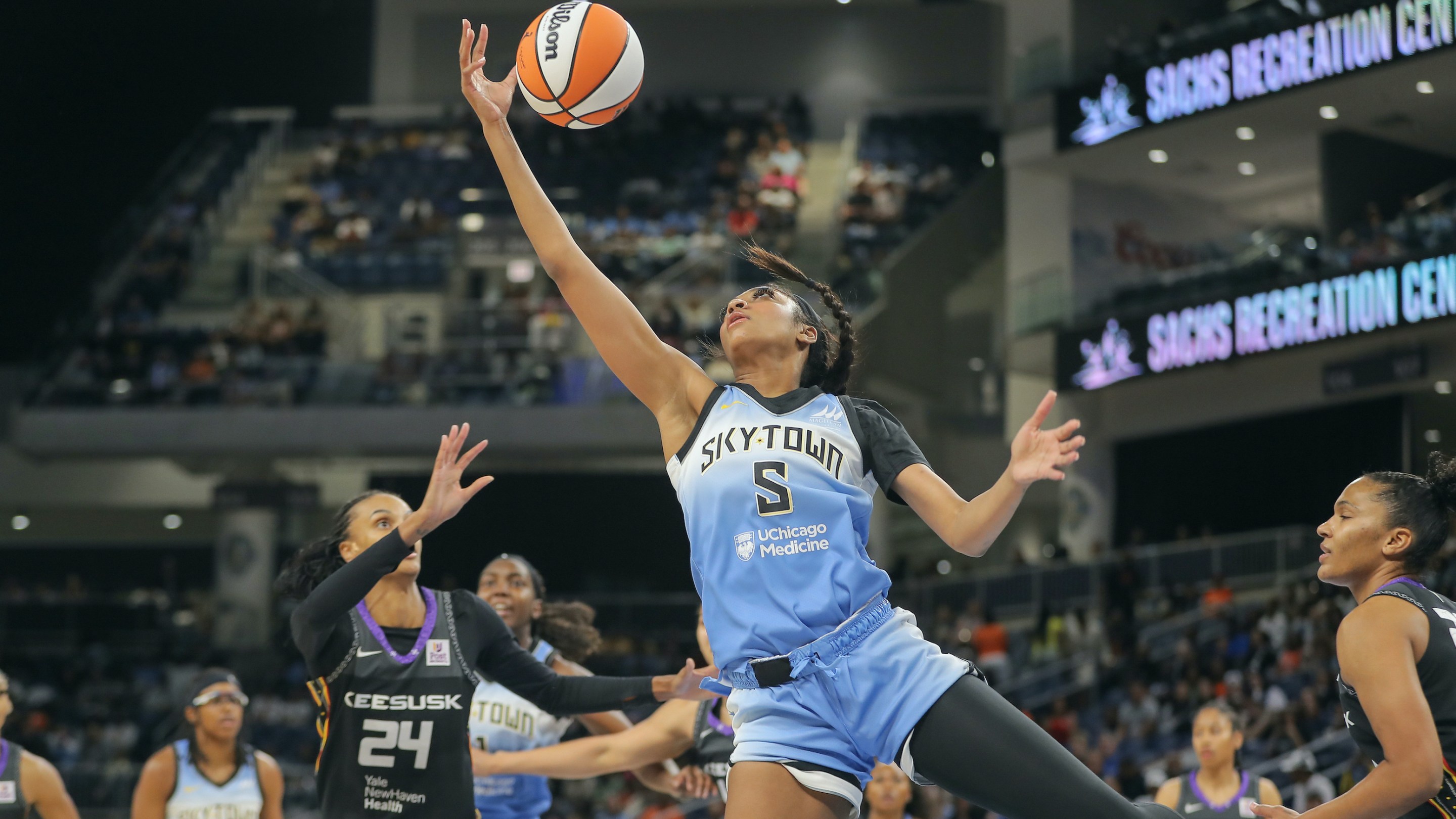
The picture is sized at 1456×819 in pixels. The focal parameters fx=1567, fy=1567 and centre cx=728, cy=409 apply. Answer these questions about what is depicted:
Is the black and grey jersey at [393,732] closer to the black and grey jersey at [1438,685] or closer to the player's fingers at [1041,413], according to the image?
the player's fingers at [1041,413]

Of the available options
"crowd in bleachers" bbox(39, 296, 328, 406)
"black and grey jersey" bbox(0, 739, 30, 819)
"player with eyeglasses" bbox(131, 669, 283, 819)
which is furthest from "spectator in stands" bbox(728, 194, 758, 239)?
"black and grey jersey" bbox(0, 739, 30, 819)

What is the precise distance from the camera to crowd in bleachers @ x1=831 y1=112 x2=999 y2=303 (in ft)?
77.6

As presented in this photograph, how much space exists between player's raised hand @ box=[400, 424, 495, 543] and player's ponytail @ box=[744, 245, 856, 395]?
3.23 feet

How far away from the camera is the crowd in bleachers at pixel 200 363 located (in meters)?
23.1

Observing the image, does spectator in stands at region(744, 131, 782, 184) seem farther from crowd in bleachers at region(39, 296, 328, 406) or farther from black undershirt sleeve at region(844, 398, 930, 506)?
black undershirt sleeve at region(844, 398, 930, 506)

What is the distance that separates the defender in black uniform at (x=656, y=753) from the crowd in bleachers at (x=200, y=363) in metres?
17.6

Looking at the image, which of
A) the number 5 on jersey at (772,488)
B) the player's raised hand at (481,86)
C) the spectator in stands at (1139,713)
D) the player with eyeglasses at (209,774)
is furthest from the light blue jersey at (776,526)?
the spectator in stands at (1139,713)

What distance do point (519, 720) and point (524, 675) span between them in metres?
1.59

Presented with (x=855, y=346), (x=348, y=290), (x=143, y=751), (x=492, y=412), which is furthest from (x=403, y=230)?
(x=855, y=346)

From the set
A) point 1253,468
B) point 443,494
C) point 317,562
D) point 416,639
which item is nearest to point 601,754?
point 416,639

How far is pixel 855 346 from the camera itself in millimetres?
4500

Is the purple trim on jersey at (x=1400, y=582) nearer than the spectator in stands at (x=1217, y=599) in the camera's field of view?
Yes

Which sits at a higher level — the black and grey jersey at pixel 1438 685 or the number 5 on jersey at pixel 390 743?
the black and grey jersey at pixel 1438 685

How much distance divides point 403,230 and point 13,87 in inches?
273
